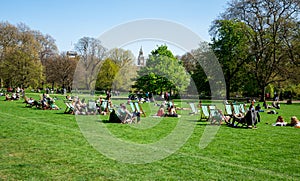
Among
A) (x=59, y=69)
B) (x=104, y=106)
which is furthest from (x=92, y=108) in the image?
(x=59, y=69)

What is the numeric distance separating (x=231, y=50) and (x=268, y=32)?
23.8ft

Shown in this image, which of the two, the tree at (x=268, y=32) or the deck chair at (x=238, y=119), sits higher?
the tree at (x=268, y=32)

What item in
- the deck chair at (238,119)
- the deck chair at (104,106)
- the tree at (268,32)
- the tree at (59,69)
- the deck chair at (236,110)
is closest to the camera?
the deck chair at (238,119)

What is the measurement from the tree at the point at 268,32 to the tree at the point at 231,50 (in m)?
1.72

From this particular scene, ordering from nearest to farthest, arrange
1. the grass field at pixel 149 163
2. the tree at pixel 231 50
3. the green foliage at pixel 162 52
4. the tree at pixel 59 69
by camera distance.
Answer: the grass field at pixel 149 163 → the tree at pixel 231 50 → the green foliage at pixel 162 52 → the tree at pixel 59 69

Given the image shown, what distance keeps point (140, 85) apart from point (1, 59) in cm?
2580

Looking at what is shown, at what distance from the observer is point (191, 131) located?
13.3 meters

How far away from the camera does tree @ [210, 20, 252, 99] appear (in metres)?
46.5

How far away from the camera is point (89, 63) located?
2336 inches

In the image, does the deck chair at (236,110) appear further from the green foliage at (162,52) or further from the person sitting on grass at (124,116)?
the green foliage at (162,52)

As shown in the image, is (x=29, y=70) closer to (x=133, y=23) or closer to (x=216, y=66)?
(x=216, y=66)

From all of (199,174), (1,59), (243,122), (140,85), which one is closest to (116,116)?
(243,122)

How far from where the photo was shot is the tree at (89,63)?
2344 inches

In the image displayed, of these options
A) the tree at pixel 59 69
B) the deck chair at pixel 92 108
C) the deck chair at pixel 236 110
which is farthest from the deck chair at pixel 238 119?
the tree at pixel 59 69
